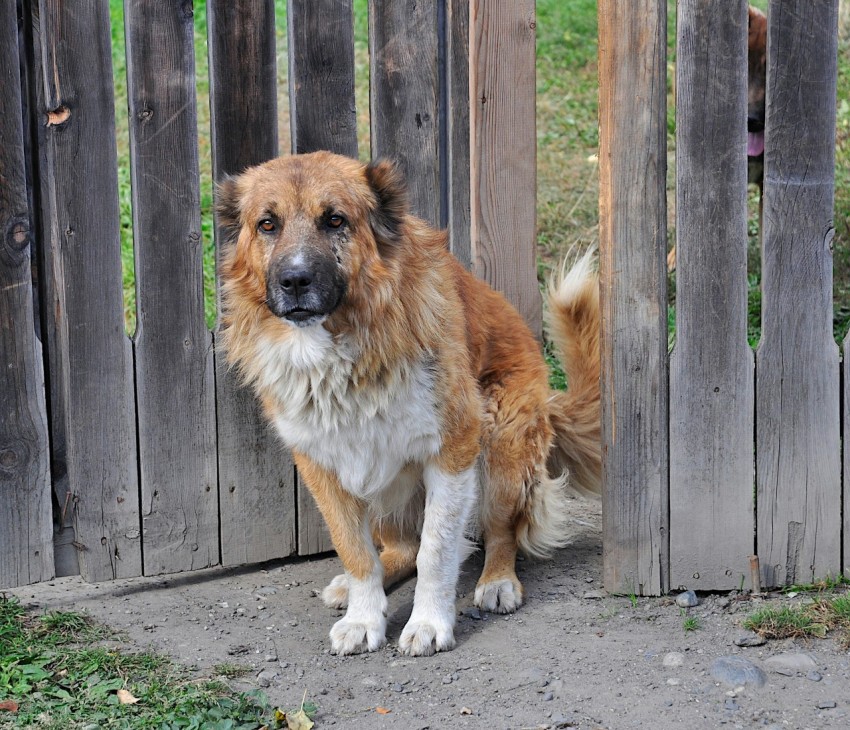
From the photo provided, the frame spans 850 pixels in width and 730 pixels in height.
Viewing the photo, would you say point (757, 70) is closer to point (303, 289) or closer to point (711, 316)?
point (711, 316)

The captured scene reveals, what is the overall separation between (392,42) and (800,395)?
194 cm

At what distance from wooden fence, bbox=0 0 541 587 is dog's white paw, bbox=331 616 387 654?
2.51ft

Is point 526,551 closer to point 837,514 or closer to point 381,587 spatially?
point 381,587

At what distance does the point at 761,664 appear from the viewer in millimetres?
3178

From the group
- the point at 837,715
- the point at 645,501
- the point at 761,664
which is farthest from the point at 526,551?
the point at 837,715

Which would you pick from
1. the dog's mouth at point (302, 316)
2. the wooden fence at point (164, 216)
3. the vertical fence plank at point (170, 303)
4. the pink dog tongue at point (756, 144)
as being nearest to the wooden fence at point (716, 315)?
the wooden fence at point (164, 216)

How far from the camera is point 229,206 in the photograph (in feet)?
11.3

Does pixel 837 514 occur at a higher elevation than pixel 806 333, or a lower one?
lower

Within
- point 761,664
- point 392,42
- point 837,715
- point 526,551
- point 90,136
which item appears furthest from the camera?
point 526,551

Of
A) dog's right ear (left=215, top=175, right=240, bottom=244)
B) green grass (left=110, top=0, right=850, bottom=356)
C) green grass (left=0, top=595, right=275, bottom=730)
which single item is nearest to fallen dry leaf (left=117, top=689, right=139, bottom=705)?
green grass (left=0, top=595, right=275, bottom=730)

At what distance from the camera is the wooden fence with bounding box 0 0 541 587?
11.6 feet

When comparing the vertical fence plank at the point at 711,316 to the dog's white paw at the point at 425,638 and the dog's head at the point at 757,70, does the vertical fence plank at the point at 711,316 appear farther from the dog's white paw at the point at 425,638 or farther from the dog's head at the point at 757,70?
the dog's head at the point at 757,70

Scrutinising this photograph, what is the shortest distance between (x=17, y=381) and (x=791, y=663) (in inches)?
108

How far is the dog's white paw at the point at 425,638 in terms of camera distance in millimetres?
3424
